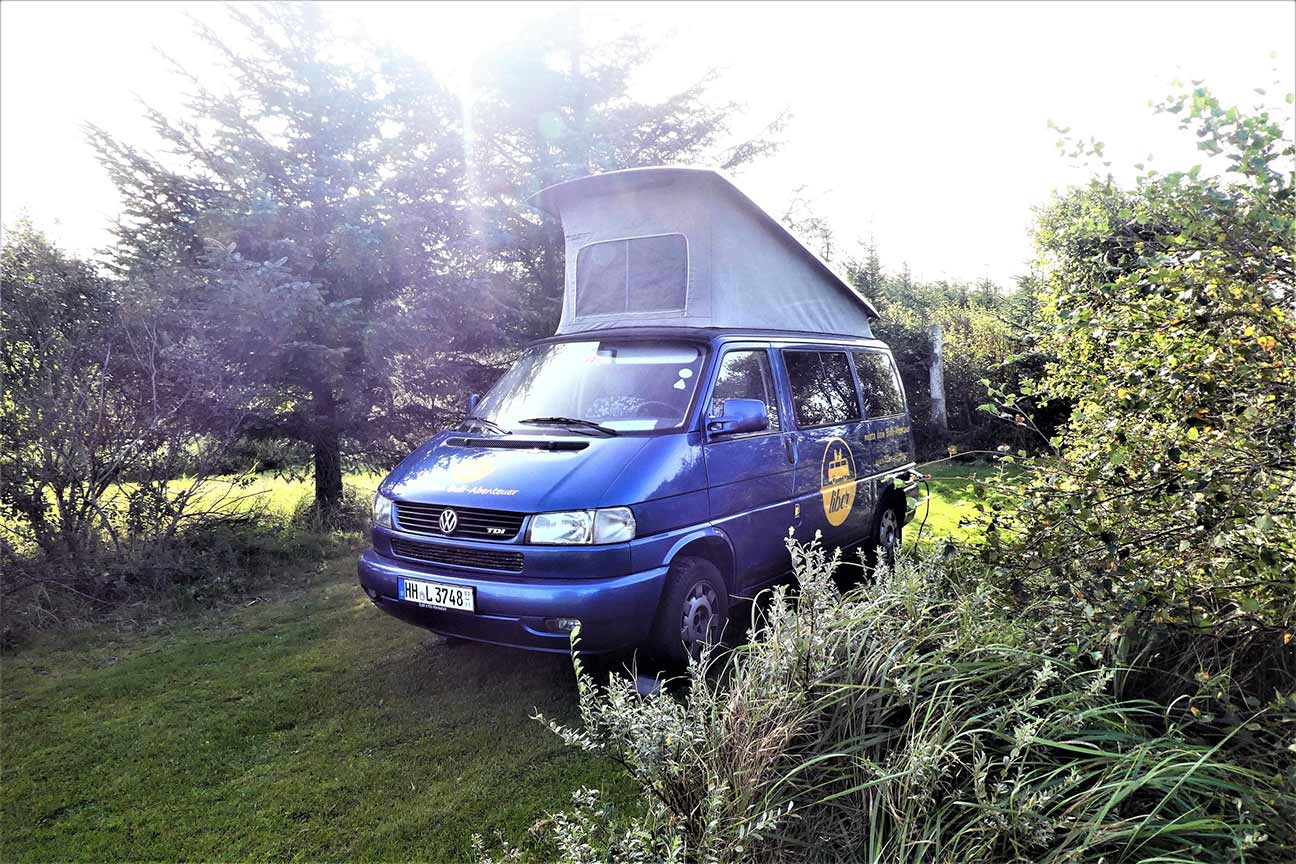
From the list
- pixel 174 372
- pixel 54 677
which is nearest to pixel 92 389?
pixel 174 372

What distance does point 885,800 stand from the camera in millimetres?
1805

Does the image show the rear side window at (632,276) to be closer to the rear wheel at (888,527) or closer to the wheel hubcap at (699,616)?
the wheel hubcap at (699,616)

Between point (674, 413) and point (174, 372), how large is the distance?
468 cm

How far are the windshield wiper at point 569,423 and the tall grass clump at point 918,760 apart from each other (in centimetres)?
166

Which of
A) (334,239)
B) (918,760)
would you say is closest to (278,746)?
(918,760)

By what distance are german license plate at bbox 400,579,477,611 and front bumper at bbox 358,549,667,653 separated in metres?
0.03

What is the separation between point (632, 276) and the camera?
503 cm

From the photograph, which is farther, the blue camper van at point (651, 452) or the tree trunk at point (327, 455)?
the tree trunk at point (327, 455)

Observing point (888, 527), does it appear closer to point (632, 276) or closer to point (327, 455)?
point (632, 276)

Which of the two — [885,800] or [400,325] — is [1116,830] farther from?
[400,325]

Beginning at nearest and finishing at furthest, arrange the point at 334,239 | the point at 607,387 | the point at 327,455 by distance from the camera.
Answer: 1. the point at 607,387
2. the point at 334,239
3. the point at 327,455

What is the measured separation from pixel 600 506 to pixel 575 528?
16 cm

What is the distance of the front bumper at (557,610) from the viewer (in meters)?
3.19

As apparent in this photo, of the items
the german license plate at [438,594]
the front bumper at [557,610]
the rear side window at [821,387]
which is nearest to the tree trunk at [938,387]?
the rear side window at [821,387]
